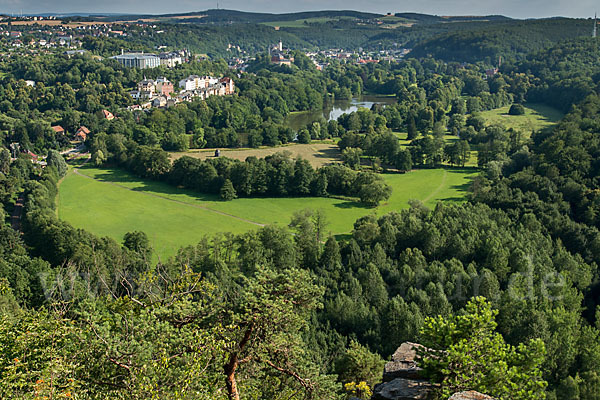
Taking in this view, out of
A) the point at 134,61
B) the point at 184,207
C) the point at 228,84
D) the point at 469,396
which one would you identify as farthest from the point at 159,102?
the point at 469,396

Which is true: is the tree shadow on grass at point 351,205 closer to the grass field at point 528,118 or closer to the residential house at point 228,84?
the grass field at point 528,118

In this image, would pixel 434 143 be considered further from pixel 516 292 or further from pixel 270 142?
pixel 516 292

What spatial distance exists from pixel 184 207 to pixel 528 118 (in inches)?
2434

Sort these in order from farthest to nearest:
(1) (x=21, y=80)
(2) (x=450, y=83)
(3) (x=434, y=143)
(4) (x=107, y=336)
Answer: (2) (x=450, y=83) < (1) (x=21, y=80) < (3) (x=434, y=143) < (4) (x=107, y=336)

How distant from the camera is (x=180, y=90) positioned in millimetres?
98750

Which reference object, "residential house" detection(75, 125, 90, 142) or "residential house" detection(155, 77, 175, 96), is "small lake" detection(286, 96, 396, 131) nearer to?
"residential house" detection(155, 77, 175, 96)

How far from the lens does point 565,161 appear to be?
138 ft

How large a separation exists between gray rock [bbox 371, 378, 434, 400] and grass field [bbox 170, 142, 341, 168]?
4872cm

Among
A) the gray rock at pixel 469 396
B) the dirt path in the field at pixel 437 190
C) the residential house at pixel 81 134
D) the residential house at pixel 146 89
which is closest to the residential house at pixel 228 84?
the residential house at pixel 146 89

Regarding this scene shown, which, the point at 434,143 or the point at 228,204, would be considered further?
the point at 434,143

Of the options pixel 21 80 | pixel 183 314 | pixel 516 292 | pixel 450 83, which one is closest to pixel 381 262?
pixel 516 292

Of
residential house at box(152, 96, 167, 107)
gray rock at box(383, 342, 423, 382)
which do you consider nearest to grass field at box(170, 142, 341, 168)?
residential house at box(152, 96, 167, 107)

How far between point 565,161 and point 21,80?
269 ft

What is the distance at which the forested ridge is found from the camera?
10766mm
